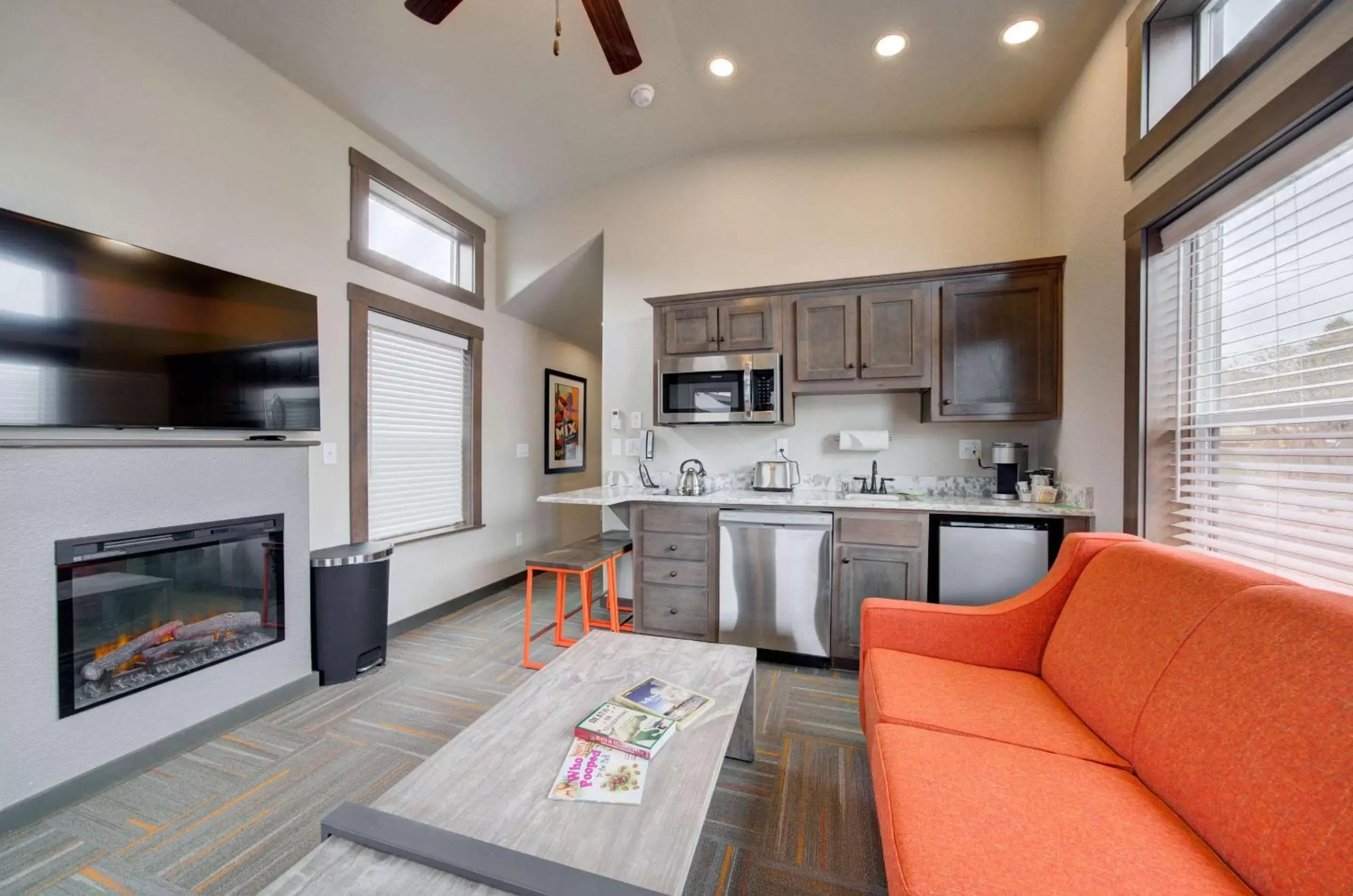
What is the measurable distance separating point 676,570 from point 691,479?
0.62m

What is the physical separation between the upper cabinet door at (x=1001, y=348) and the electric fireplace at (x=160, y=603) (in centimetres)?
365

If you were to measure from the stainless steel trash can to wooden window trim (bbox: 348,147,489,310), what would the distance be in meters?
1.77

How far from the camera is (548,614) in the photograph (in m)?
3.64

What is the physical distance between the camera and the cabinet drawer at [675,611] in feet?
9.68

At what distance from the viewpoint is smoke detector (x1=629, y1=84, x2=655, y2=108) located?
2889 millimetres

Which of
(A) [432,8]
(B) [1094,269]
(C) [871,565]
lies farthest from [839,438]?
(A) [432,8]

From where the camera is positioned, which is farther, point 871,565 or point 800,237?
point 800,237

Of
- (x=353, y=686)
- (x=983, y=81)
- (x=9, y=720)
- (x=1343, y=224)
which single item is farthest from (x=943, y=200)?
(x=9, y=720)

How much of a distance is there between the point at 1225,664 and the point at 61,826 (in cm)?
333

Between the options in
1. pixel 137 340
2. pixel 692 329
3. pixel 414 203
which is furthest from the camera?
pixel 414 203

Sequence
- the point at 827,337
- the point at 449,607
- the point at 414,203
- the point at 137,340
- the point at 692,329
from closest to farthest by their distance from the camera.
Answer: the point at 137,340
the point at 827,337
the point at 692,329
the point at 414,203
the point at 449,607

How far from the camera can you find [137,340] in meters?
1.95

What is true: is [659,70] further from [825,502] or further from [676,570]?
[676,570]

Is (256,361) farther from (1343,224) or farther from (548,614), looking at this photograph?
(1343,224)
